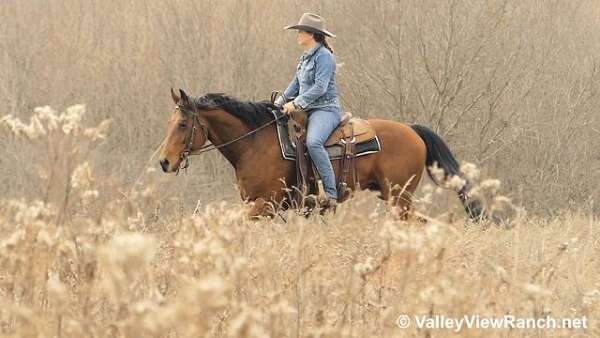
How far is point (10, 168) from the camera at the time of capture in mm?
15453

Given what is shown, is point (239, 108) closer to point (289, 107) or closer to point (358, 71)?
point (289, 107)

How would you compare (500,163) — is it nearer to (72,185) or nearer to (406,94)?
(406,94)

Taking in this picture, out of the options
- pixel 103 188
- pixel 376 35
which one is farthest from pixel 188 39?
pixel 103 188

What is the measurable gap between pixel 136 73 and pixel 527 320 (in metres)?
15.2

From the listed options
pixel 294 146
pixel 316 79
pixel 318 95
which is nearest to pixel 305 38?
pixel 316 79

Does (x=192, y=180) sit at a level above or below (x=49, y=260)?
below

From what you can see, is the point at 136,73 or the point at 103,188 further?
the point at 136,73

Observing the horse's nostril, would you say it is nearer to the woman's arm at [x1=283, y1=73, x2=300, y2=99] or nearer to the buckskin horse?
the buckskin horse

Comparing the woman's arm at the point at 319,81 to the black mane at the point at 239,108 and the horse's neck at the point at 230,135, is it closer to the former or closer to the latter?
the black mane at the point at 239,108

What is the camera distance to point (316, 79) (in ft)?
26.1

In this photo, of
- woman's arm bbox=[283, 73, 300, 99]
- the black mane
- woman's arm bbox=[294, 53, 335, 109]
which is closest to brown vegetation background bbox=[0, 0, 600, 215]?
woman's arm bbox=[283, 73, 300, 99]

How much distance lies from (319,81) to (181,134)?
1.36m

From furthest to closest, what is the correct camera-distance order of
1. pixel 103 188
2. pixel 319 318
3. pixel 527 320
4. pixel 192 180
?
pixel 192 180 → pixel 103 188 → pixel 527 320 → pixel 319 318

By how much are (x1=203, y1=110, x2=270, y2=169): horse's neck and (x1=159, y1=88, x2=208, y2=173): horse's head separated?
15 centimetres
